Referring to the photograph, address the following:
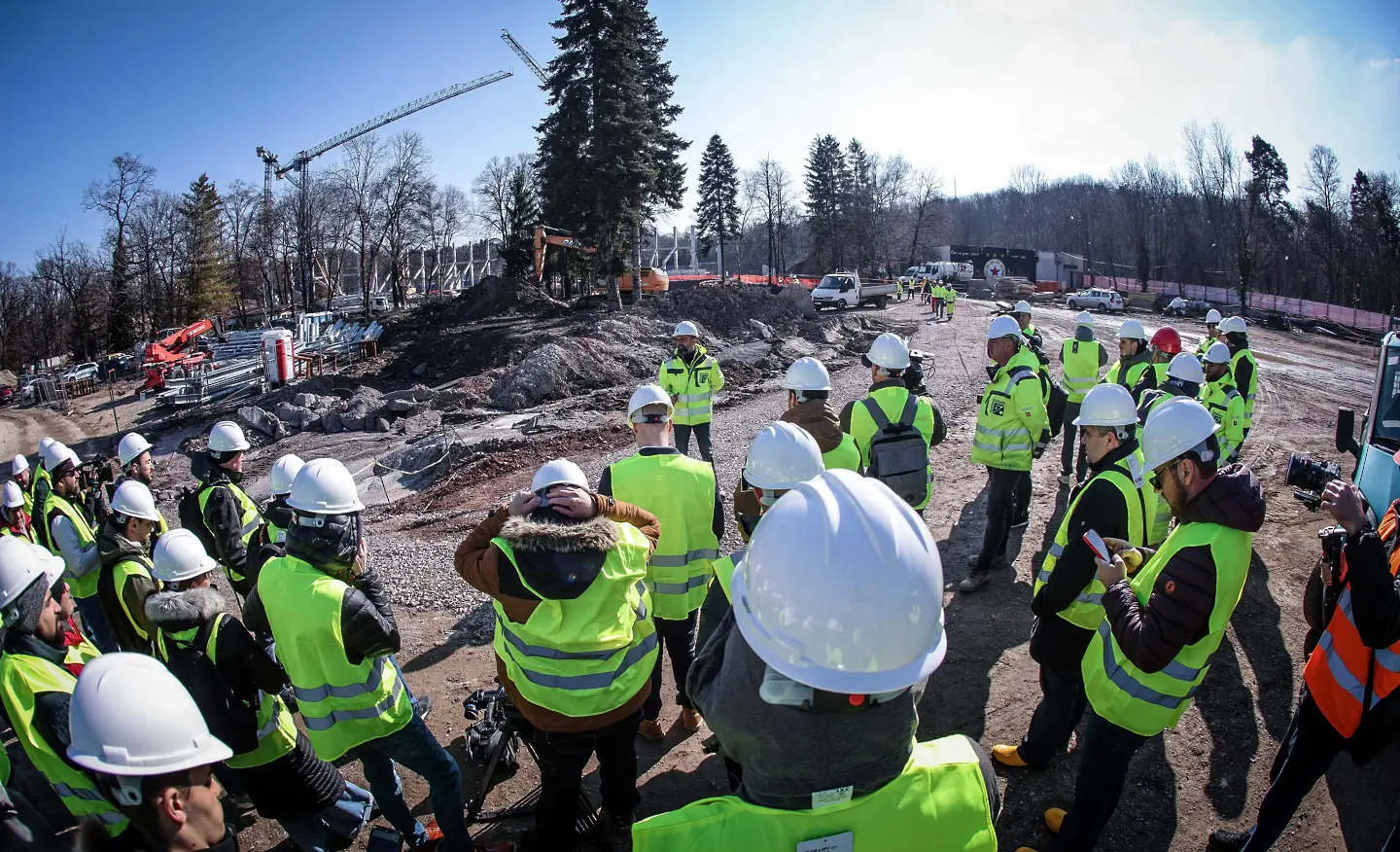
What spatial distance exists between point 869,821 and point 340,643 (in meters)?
2.24

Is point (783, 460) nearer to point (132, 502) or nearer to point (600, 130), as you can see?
point (132, 502)

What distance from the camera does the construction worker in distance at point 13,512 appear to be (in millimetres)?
5957

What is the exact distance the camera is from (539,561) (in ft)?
8.36

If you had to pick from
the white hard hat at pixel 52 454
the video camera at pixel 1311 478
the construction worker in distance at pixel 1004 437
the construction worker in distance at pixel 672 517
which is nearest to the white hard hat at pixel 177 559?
the construction worker in distance at pixel 672 517

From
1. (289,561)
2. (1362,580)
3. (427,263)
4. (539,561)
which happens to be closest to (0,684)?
(289,561)

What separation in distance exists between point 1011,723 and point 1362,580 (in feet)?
6.59

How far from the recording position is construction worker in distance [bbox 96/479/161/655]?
3791 millimetres

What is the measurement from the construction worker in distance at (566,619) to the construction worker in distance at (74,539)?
352cm

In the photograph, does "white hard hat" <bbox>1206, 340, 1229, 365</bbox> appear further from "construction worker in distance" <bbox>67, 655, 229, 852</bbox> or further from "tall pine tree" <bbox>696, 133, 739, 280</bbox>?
"tall pine tree" <bbox>696, 133, 739, 280</bbox>

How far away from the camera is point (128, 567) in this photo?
3.86 metres

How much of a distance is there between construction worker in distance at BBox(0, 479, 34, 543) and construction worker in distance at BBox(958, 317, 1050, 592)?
26.2 feet

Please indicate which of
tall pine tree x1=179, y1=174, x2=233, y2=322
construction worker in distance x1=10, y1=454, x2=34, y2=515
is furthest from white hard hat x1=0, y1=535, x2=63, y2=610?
tall pine tree x1=179, y1=174, x2=233, y2=322

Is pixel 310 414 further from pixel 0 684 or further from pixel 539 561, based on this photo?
pixel 539 561

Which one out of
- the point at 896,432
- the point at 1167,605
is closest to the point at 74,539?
the point at 896,432
